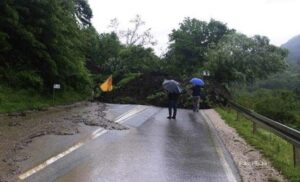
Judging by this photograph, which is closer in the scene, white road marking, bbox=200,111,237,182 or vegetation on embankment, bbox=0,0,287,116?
white road marking, bbox=200,111,237,182

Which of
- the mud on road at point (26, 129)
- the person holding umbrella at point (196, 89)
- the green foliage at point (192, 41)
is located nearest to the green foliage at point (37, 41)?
the mud on road at point (26, 129)

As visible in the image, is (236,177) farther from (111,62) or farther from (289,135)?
(111,62)

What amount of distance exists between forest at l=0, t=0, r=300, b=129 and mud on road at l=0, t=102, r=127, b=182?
214cm

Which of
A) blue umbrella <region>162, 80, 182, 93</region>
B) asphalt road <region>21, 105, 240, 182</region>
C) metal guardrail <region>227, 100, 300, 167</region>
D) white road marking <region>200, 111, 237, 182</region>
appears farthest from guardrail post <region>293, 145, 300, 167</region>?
blue umbrella <region>162, 80, 182, 93</region>

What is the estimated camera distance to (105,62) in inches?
1892

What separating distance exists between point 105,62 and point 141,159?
3857 centimetres

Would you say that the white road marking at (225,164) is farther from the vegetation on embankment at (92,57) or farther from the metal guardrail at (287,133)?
the vegetation on embankment at (92,57)

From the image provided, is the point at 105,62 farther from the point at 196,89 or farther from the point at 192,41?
the point at 196,89

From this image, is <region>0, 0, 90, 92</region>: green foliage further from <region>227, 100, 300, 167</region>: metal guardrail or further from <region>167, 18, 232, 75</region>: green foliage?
<region>167, 18, 232, 75</region>: green foliage

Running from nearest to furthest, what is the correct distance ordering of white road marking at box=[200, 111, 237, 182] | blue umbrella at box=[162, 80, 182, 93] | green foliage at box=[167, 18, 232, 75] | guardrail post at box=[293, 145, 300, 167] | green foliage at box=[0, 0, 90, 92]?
white road marking at box=[200, 111, 237, 182]
guardrail post at box=[293, 145, 300, 167]
blue umbrella at box=[162, 80, 182, 93]
green foliage at box=[0, 0, 90, 92]
green foliage at box=[167, 18, 232, 75]

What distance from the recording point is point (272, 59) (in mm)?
42844

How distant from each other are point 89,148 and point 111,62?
3554cm

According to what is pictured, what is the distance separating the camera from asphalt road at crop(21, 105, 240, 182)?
8.32 metres

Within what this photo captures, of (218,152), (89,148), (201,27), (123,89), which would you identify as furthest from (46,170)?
(201,27)
